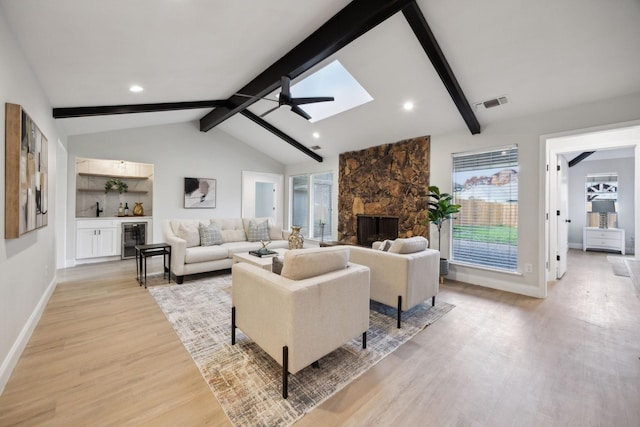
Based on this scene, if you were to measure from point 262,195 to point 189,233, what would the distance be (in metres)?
3.22

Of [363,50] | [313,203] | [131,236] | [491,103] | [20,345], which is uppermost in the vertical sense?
[363,50]

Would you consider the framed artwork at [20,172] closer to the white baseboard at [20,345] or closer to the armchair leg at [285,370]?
the white baseboard at [20,345]

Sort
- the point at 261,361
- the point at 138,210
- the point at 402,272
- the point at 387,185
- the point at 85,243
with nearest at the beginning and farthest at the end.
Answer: the point at 261,361 < the point at 402,272 < the point at 85,243 < the point at 387,185 < the point at 138,210

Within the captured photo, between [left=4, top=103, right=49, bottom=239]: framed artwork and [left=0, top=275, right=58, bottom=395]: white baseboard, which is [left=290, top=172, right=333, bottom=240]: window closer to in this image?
[left=0, top=275, right=58, bottom=395]: white baseboard

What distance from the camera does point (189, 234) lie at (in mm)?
4391

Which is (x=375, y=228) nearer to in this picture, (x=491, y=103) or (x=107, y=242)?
(x=491, y=103)

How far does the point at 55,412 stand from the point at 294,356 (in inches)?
55.8

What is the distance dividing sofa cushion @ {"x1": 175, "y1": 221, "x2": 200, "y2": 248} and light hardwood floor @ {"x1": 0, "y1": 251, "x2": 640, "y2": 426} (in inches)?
55.0

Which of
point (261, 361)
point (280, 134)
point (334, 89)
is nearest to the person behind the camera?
point (261, 361)

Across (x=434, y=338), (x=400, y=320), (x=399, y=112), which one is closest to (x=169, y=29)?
(x=399, y=112)

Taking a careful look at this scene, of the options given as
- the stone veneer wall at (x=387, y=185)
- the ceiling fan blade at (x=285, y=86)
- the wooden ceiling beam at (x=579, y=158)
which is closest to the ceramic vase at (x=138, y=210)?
the stone veneer wall at (x=387, y=185)

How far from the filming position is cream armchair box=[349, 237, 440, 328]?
2.65 meters

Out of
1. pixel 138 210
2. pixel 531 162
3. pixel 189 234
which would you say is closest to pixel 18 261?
pixel 189 234

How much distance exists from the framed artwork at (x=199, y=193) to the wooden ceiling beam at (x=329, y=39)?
296cm
